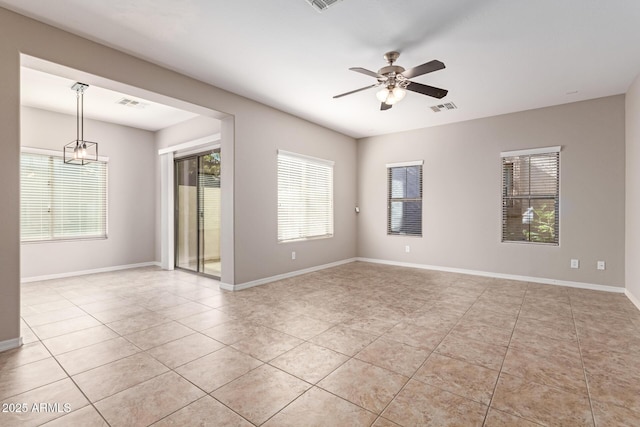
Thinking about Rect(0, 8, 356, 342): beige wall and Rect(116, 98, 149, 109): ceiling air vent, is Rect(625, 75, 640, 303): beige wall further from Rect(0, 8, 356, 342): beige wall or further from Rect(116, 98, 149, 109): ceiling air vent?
Rect(116, 98, 149, 109): ceiling air vent

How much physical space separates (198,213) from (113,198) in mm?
1959

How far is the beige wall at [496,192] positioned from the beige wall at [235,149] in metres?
0.79

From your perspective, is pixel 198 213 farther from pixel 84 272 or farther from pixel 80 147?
pixel 84 272

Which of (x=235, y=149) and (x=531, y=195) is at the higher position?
(x=235, y=149)

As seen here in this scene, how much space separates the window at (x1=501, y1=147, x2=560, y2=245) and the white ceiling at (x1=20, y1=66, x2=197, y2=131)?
5912 mm

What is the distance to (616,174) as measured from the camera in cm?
445

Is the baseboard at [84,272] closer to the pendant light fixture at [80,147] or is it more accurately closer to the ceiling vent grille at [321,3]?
the pendant light fixture at [80,147]

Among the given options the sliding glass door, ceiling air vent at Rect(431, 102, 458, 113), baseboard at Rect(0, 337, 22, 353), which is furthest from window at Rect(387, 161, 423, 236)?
baseboard at Rect(0, 337, 22, 353)

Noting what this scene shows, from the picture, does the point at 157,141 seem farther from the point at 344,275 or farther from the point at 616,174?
the point at 616,174

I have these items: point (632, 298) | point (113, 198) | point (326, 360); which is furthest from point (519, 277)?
point (113, 198)

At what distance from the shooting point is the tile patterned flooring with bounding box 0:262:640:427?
1.80 metres

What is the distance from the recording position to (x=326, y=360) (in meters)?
2.43

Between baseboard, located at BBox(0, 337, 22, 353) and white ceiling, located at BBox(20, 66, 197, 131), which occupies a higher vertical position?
white ceiling, located at BBox(20, 66, 197, 131)

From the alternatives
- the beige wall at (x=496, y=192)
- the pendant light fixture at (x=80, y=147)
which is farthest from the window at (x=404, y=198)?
the pendant light fixture at (x=80, y=147)
